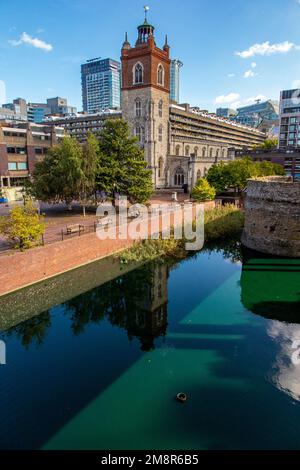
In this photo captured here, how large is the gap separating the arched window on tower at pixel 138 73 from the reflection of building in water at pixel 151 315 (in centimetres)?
4405

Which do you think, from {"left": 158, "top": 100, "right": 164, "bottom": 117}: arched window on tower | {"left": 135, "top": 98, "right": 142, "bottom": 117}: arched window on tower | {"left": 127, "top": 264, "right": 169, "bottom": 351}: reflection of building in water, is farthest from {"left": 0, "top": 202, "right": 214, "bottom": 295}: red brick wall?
{"left": 158, "top": 100, "right": 164, "bottom": 117}: arched window on tower

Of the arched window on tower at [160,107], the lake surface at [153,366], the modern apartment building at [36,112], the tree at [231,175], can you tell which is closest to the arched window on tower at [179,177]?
the arched window on tower at [160,107]

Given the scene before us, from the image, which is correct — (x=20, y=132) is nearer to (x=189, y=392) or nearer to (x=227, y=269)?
(x=227, y=269)

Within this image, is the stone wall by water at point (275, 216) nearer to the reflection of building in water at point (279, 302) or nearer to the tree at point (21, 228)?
the reflection of building in water at point (279, 302)

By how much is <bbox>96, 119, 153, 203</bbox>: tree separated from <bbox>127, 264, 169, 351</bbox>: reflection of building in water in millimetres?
11992

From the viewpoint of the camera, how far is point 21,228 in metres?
17.4

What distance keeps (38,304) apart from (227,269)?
13102 millimetres

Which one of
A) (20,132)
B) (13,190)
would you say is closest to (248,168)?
(13,190)

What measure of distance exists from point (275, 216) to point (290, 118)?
73.0m

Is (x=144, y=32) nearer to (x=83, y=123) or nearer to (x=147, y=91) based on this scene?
(x=147, y=91)

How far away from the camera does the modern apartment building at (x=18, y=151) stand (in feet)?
163

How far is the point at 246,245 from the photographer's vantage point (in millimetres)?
27312

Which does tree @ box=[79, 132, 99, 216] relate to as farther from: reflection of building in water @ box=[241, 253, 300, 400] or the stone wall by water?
reflection of building in water @ box=[241, 253, 300, 400]
